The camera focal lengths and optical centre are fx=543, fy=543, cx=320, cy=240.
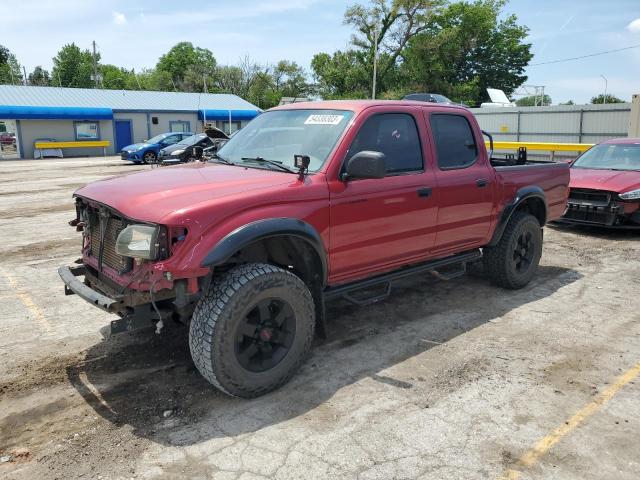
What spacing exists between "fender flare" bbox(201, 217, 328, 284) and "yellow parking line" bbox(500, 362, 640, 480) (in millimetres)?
1837

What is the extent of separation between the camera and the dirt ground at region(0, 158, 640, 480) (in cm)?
304

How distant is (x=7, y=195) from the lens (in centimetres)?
1472

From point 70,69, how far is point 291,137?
92524 millimetres

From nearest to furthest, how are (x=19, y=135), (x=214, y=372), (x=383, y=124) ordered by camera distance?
(x=214, y=372) < (x=383, y=124) < (x=19, y=135)

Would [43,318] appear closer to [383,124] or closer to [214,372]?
[214,372]

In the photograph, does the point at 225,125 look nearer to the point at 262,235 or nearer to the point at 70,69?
the point at 262,235

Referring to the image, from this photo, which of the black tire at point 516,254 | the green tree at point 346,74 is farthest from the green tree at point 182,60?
the black tire at point 516,254

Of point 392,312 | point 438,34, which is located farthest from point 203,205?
point 438,34

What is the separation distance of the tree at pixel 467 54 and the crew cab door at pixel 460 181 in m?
52.0

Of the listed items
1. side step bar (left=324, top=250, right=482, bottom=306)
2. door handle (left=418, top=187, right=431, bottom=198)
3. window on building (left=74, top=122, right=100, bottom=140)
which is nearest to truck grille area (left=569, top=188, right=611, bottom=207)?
side step bar (left=324, top=250, right=482, bottom=306)

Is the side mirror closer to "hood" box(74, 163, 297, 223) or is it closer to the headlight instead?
"hood" box(74, 163, 297, 223)

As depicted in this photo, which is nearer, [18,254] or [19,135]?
[18,254]

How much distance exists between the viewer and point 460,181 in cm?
511

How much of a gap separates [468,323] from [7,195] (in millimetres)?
13903
